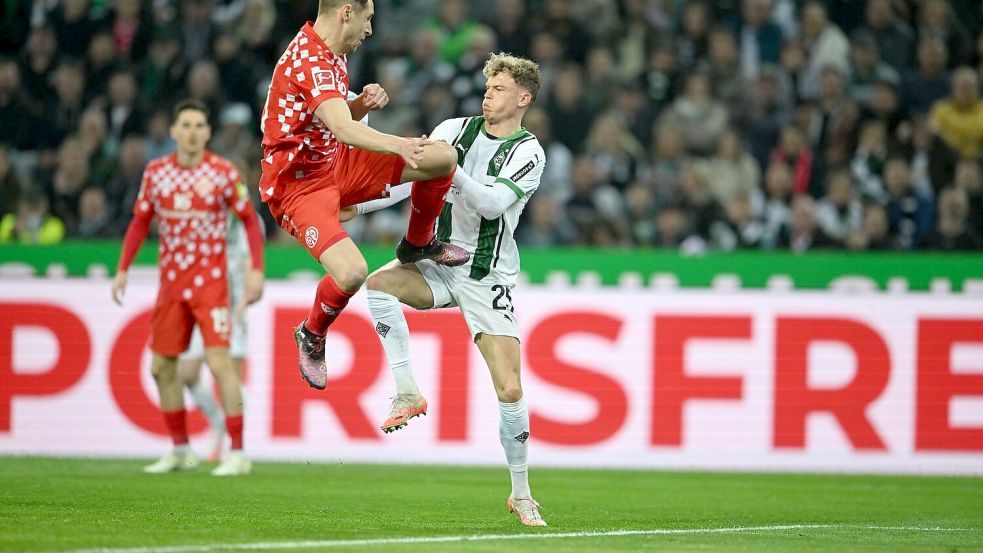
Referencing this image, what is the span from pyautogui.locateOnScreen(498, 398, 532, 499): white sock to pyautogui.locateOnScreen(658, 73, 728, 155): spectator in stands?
7.35 metres

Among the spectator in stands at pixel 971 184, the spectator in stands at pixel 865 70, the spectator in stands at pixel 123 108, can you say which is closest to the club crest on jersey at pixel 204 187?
the spectator in stands at pixel 123 108

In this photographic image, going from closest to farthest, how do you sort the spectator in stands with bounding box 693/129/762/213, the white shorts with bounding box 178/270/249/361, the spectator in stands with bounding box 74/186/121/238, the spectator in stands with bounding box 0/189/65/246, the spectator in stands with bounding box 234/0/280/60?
the white shorts with bounding box 178/270/249/361
the spectator in stands with bounding box 0/189/65/246
the spectator in stands with bounding box 74/186/121/238
the spectator in stands with bounding box 693/129/762/213
the spectator in stands with bounding box 234/0/280/60

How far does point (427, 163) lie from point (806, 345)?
6.14m

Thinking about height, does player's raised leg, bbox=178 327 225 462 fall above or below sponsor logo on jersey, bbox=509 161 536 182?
below

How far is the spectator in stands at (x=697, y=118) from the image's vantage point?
14.9 metres

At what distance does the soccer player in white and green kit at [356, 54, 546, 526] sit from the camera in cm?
793

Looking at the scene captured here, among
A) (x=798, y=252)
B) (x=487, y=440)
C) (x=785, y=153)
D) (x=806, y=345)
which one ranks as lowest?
(x=487, y=440)

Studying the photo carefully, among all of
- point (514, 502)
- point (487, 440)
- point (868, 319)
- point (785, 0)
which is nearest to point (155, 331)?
point (487, 440)

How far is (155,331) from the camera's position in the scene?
10.8 meters

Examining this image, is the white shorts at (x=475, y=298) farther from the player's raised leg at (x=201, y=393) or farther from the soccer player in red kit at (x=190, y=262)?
the player's raised leg at (x=201, y=393)

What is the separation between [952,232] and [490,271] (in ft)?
22.6

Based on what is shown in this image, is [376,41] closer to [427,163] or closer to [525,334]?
[525,334]

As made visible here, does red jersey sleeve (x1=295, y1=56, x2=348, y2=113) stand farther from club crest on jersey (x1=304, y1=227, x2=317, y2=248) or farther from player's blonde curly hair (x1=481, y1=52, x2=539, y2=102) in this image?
player's blonde curly hair (x1=481, y1=52, x2=539, y2=102)

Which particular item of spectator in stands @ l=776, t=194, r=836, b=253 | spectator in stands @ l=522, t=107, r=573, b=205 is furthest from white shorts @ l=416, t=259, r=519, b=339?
spectator in stands @ l=522, t=107, r=573, b=205
